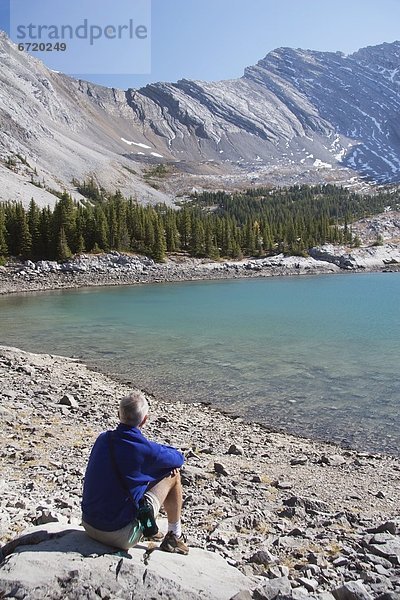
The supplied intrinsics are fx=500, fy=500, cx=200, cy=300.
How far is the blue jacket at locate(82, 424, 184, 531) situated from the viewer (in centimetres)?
588

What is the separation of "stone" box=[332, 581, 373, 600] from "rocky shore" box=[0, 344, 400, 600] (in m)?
0.01

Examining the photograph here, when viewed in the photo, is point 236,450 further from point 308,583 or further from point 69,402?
point 308,583

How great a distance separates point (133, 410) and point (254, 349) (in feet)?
70.8

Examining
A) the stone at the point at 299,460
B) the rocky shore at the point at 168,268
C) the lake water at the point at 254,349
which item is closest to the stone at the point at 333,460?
the stone at the point at 299,460

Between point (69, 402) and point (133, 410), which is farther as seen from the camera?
point (69, 402)

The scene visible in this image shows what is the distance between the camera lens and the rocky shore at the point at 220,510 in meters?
5.34

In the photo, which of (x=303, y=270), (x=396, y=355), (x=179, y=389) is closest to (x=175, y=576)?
(x=179, y=389)

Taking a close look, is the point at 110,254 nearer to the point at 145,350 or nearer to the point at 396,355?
the point at 145,350

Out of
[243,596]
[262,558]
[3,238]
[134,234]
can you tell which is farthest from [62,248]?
[243,596]

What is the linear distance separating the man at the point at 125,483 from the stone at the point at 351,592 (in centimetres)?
183

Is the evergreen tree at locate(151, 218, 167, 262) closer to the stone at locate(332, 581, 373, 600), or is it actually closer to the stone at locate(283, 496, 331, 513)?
the stone at locate(283, 496, 331, 513)

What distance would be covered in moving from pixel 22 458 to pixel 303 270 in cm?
9705

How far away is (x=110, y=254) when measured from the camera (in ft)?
284

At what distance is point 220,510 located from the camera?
8500 millimetres
